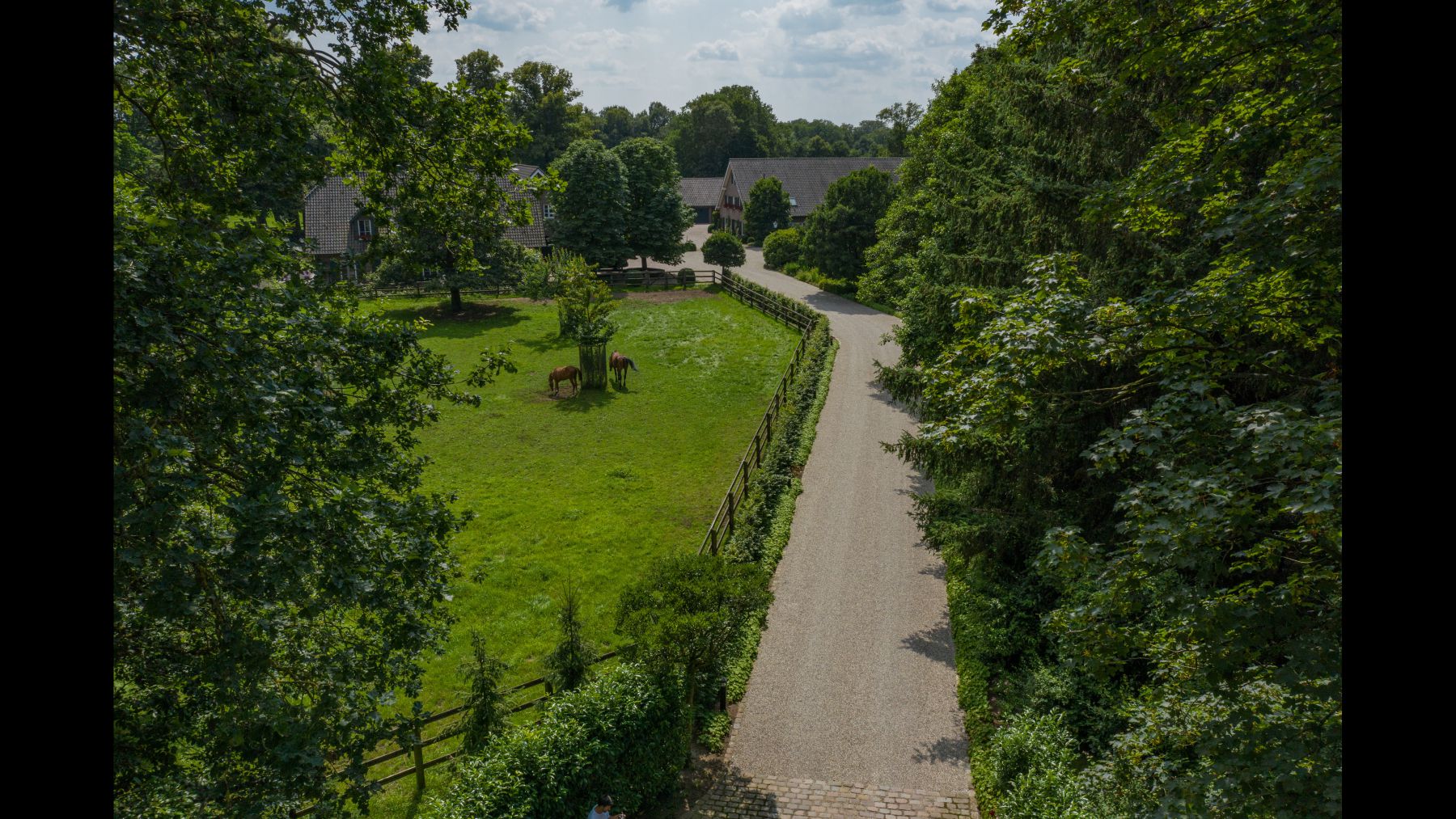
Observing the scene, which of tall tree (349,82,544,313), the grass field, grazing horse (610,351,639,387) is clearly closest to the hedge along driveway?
the grass field

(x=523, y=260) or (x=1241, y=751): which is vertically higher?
(x=523, y=260)

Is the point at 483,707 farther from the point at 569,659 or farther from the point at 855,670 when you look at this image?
the point at 855,670

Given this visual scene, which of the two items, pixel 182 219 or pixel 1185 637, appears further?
pixel 1185 637

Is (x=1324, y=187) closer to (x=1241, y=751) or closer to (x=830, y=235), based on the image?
(x=1241, y=751)

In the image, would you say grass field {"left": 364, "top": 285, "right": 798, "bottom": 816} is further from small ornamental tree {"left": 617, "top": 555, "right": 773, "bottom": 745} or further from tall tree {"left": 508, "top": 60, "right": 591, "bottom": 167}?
tall tree {"left": 508, "top": 60, "right": 591, "bottom": 167}

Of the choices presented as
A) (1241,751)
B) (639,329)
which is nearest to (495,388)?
(639,329)

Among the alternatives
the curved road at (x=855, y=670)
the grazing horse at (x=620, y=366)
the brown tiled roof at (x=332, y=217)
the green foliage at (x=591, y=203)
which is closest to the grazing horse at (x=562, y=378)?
the grazing horse at (x=620, y=366)

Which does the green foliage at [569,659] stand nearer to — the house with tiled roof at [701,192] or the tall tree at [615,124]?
the house with tiled roof at [701,192]
